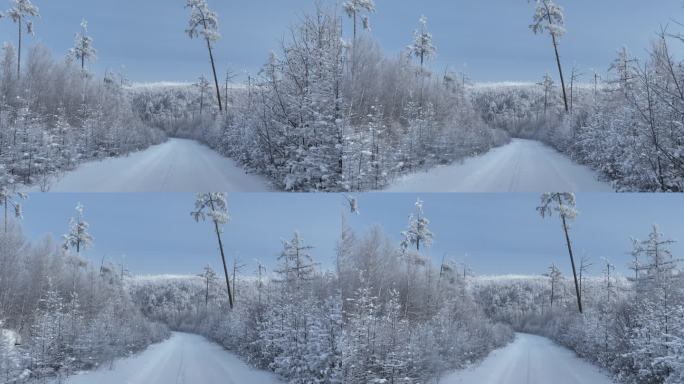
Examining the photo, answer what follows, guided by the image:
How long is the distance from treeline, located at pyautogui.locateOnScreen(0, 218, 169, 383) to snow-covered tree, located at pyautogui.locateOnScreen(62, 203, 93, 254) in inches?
7.5

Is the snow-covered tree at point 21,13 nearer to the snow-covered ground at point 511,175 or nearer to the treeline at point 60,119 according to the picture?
the treeline at point 60,119

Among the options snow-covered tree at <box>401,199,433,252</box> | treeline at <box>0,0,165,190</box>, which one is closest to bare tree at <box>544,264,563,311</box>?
snow-covered tree at <box>401,199,433,252</box>

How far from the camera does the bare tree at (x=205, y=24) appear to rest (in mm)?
12141

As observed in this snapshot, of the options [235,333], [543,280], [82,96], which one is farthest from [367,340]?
[82,96]

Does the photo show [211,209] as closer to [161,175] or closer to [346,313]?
[161,175]

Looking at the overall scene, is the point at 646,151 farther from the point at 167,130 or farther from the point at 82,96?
the point at 82,96

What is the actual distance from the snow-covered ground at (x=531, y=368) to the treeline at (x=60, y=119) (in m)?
8.78

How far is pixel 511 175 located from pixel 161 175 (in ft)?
22.4

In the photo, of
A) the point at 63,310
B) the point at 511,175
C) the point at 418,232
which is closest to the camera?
the point at 511,175

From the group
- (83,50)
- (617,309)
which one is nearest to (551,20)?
(617,309)

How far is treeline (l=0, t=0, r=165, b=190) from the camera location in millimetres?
8977

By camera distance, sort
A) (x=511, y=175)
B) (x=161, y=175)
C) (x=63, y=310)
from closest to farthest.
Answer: (x=511, y=175) → (x=161, y=175) → (x=63, y=310)

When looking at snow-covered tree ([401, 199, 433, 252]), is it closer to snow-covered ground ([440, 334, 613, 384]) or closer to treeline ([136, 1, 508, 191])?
treeline ([136, 1, 508, 191])

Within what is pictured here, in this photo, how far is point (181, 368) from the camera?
10.2m
